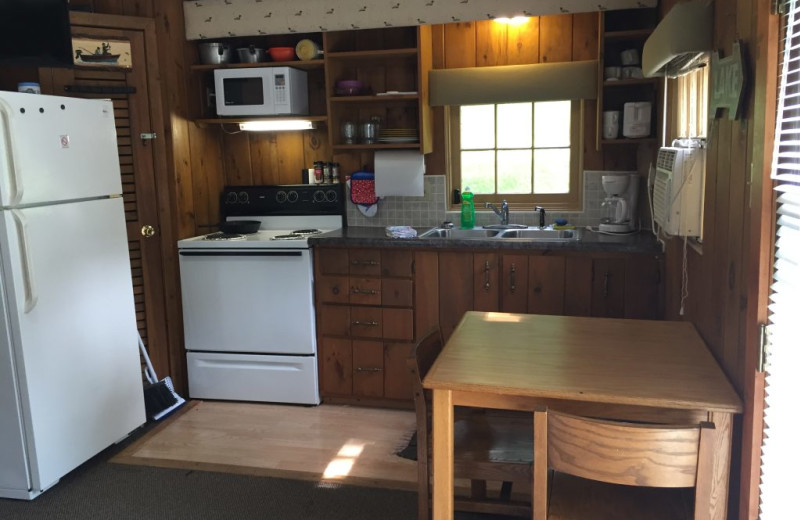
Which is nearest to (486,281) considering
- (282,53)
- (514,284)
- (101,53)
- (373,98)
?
(514,284)

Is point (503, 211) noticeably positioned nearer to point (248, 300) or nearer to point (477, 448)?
point (248, 300)

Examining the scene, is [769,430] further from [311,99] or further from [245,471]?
[311,99]

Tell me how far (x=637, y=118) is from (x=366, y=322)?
1739 millimetres

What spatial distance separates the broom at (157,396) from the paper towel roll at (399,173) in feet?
5.22

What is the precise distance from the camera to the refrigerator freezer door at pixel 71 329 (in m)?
2.70

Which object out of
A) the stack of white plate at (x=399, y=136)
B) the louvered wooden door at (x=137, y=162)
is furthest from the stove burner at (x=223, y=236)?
the stack of white plate at (x=399, y=136)

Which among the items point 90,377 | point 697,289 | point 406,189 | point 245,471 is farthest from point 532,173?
point 90,377

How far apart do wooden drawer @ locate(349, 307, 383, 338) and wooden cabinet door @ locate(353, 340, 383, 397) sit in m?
0.05

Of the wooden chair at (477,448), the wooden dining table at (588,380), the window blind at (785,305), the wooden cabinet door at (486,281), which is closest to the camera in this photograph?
the window blind at (785,305)

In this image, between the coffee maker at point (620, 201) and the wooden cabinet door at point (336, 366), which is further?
the wooden cabinet door at point (336, 366)

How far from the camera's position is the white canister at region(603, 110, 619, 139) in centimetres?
349

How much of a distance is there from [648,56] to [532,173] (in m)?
1.45

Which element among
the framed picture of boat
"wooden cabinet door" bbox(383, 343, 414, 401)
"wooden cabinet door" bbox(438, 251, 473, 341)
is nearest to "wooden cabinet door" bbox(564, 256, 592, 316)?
"wooden cabinet door" bbox(438, 251, 473, 341)

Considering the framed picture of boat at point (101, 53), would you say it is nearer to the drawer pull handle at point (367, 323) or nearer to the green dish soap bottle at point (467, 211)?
the drawer pull handle at point (367, 323)
